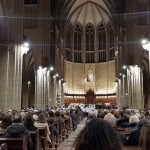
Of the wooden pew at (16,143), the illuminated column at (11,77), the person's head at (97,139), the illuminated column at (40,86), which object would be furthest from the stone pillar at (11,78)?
the person's head at (97,139)

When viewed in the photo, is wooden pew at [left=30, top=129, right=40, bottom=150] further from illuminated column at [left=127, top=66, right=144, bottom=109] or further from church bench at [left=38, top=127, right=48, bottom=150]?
illuminated column at [left=127, top=66, right=144, bottom=109]

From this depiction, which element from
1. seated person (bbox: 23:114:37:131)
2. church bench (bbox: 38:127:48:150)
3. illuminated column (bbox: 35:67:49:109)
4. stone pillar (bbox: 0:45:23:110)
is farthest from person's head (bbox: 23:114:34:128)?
illuminated column (bbox: 35:67:49:109)

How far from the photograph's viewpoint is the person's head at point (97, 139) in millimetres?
2062

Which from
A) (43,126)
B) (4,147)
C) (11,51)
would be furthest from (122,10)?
(4,147)

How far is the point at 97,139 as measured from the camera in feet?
6.75

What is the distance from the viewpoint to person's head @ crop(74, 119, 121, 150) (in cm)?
206

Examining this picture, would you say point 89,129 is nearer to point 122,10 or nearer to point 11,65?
point 11,65

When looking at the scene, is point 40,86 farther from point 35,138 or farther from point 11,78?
point 35,138

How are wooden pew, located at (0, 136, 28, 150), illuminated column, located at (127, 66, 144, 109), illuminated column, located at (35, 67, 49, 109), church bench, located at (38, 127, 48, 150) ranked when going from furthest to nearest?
illuminated column, located at (35, 67, 49, 109), illuminated column, located at (127, 66, 144, 109), church bench, located at (38, 127, 48, 150), wooden pew, located at (0, 136, 28, 150)

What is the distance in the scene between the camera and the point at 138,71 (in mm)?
32469

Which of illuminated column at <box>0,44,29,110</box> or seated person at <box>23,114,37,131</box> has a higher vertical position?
illuminated column at <box>0,44,29,110</box>

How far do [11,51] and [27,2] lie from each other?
1641 centimetres

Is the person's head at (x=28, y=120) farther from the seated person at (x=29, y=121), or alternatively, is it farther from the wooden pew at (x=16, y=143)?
the wooden pew at (x=16, y=143)

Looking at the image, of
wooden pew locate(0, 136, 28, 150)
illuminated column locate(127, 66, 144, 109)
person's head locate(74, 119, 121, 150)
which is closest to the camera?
person's head locate(74, 119, 121, 150)
